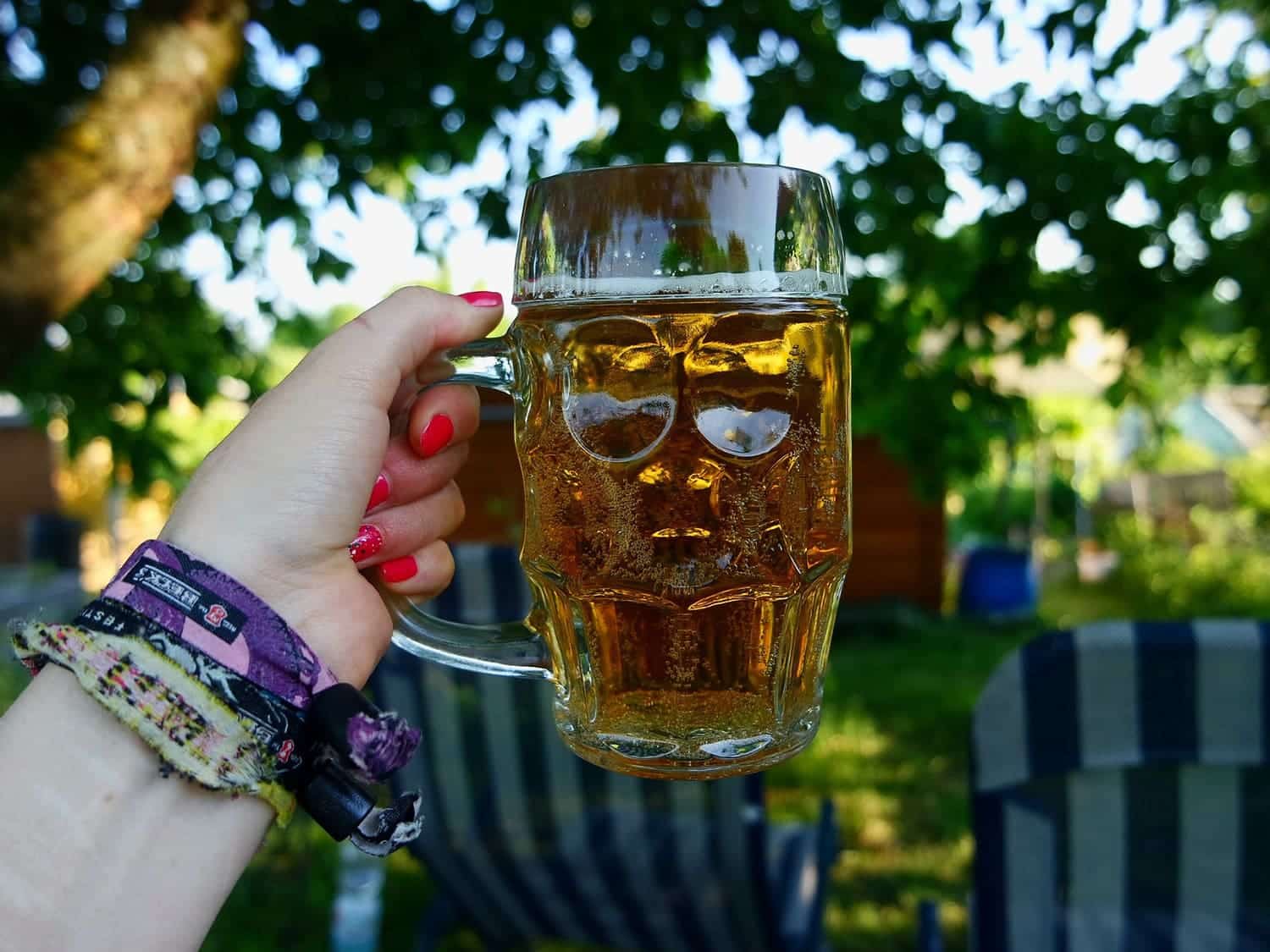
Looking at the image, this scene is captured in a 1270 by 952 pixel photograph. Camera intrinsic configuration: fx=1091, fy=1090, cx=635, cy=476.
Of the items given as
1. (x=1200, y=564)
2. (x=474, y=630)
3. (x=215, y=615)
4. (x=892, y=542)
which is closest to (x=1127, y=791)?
(x=474, y=630)

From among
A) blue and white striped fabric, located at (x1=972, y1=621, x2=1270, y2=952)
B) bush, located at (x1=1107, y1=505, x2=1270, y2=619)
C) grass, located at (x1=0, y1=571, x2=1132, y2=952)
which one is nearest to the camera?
blue and white striped fabric, located at (x1=972, y1=621, x2=1270, y2=952)

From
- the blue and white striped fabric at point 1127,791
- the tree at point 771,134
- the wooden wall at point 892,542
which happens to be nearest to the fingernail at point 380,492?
the blue and white striped fabric at point 1127,791

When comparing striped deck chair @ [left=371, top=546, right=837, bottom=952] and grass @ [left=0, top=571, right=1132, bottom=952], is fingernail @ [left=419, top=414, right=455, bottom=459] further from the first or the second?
grass @ [left=0, top=571, right=1132, bottom=952]

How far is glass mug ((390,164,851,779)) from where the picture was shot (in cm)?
85

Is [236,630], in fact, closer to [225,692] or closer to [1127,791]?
[225,692]

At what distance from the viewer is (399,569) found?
1053mm

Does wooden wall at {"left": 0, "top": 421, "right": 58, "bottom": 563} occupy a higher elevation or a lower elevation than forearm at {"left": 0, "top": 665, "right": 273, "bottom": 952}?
lower

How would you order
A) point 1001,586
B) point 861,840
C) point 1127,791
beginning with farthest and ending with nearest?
point 1001,586 → point 861,840 → point 1127,791

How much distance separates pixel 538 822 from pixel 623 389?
6.18 ft

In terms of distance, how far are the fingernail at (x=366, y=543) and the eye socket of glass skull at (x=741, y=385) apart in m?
0.35

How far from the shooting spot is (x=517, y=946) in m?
2.82

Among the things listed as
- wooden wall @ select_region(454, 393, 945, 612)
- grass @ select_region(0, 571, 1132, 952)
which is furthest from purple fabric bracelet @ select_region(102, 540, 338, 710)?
wooden wall @ select_region(454, 393, 945, 612)

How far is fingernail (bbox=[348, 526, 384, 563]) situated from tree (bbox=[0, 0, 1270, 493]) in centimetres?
202

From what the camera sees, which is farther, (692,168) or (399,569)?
(399,569)
